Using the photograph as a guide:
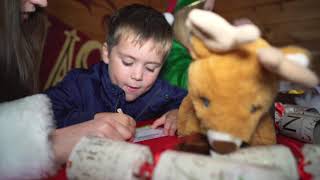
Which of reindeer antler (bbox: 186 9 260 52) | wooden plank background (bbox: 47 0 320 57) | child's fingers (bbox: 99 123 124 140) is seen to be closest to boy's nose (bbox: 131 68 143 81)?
child's fingers (bbox: 99 123 124 140)

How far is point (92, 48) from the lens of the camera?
6.33ft

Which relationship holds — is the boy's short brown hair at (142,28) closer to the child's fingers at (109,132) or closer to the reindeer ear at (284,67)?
the child's fingers at (109,132)

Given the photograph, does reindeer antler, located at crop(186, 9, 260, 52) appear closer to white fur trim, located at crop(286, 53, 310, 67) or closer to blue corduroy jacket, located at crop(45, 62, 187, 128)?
white fur trim, located at crop(286, 53, 310, 67)

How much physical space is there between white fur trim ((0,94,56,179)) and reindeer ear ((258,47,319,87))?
0.38 metres

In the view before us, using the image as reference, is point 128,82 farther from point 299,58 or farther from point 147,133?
point 299,58

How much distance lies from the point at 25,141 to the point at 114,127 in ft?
0.68

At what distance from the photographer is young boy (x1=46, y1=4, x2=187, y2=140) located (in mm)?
990

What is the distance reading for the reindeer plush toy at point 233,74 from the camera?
0.50 m

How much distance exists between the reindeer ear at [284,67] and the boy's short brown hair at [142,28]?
53cm

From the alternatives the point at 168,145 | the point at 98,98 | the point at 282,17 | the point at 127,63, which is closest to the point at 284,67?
the point at 168,145

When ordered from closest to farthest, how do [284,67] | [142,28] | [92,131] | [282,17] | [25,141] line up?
1. [284,67]
2. [25,141]
3. [92,131]
4. [142,28]
5. [282,17]

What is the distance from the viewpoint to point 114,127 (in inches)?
30.9

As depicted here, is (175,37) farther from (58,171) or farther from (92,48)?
(92,48)

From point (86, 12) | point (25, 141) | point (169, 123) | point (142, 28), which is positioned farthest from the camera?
point (86, 12)
